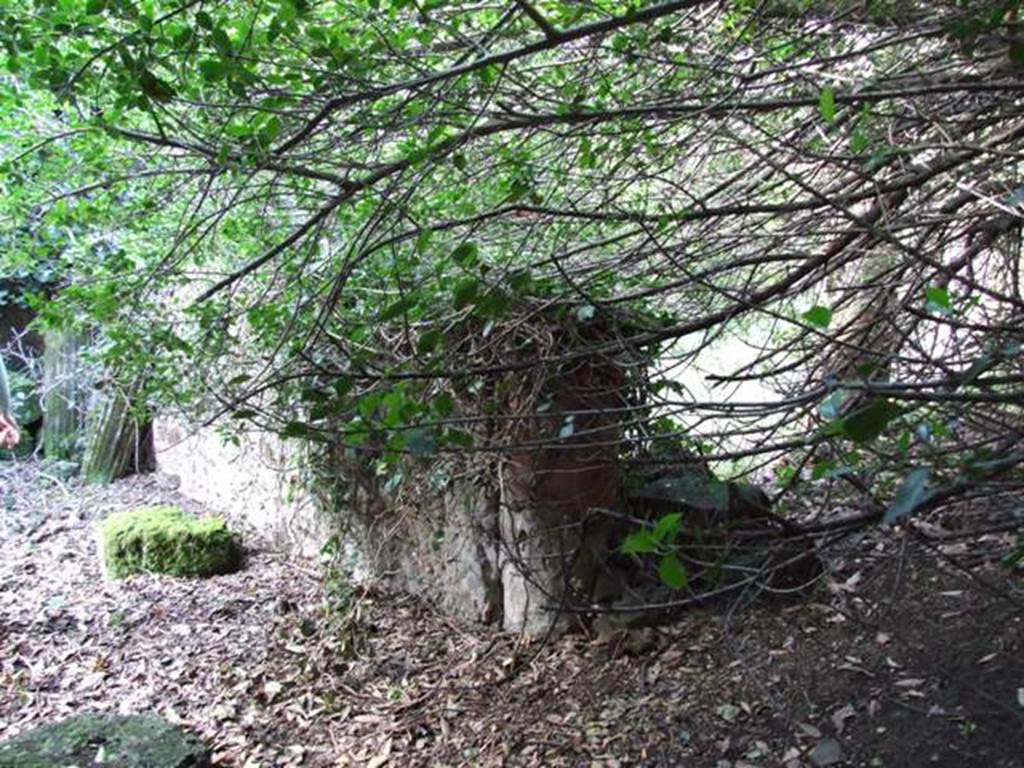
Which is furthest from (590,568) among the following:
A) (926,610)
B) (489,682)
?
(926,610)

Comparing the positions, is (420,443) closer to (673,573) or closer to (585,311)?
(673,573)

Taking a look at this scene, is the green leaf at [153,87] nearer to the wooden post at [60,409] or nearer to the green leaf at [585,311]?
the green leaf at [585,311]

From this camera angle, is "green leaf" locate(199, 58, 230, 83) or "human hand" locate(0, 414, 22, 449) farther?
"human hand" locate(0, 414, 22, 449)

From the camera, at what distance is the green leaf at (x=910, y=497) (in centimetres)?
118

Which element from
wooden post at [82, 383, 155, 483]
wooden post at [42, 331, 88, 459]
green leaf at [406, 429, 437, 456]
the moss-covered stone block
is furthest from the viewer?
wooden post at [42, 331, 88, 459]

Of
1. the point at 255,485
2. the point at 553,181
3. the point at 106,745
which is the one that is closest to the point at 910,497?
the point at 553,181

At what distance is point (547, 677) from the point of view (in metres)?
3.80

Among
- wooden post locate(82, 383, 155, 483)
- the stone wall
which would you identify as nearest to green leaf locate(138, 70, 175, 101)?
the stone wall

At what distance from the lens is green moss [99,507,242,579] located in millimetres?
5414

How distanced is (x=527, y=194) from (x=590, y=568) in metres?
1.84

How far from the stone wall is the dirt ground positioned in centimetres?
45

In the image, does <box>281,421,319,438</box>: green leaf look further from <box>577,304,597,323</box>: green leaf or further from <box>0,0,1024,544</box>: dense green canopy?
<box>577,304,597,323</box>: green leaf

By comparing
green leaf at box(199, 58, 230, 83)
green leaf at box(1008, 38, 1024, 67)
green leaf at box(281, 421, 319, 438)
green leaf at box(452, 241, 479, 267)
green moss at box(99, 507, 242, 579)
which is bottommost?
green moss at box(99, 507, 242, 579)

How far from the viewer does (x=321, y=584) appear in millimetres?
4875
